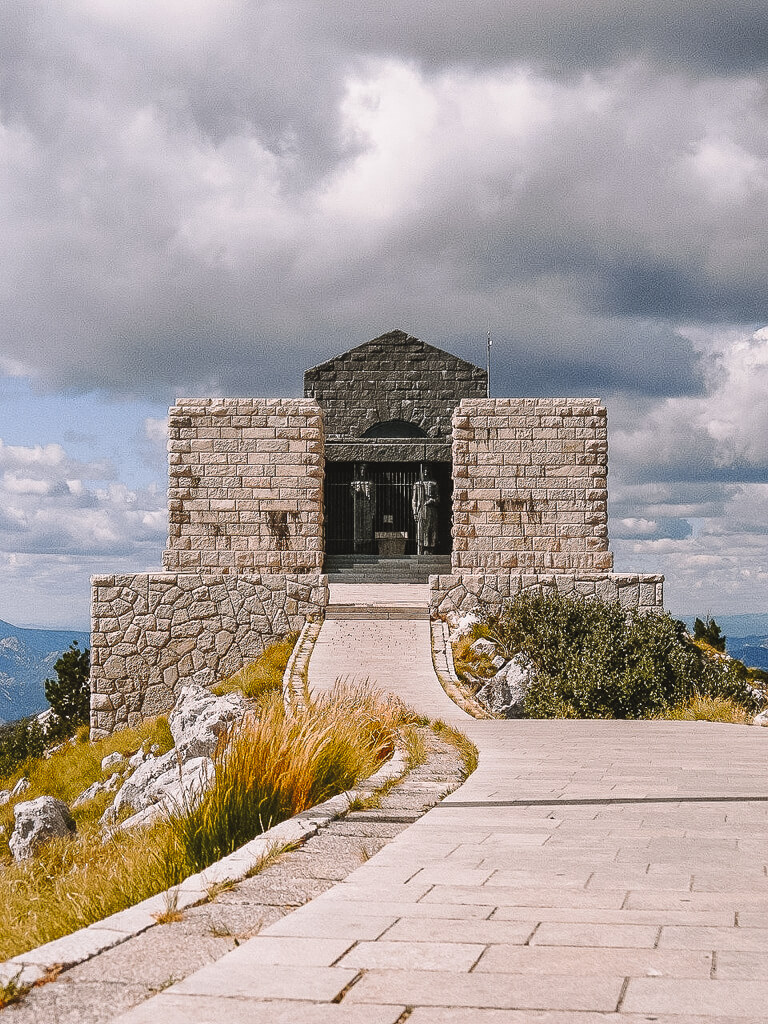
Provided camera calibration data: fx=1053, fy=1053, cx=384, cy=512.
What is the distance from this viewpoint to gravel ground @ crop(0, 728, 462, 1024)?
2934 millimetres

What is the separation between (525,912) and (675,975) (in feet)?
2.79

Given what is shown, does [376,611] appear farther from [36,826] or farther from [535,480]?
[36,826]

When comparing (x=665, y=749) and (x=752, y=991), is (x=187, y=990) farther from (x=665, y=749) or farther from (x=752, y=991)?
(x=665, y=749)

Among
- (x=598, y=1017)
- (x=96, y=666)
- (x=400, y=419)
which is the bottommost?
(x=96, y=666)

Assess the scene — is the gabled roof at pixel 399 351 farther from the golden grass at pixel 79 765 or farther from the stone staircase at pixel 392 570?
the golden grass at pixel 79 765

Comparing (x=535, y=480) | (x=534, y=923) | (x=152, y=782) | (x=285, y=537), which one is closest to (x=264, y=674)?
(x=285, y=537)

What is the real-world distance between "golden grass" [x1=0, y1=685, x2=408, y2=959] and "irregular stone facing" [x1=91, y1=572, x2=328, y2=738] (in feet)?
34.0

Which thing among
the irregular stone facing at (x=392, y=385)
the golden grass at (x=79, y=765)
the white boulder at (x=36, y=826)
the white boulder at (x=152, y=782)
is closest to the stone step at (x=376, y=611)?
the golden grass at (x=79, y=765)

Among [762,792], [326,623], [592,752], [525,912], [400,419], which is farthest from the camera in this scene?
[400,419]

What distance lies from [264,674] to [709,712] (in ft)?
21.8

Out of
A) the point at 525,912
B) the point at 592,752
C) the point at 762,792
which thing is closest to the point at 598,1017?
the point at 525,912

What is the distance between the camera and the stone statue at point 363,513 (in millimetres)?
28094

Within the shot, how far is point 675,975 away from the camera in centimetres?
306

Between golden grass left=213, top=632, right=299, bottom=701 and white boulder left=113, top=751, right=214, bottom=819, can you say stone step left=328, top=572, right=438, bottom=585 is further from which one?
white boulder left=113, top=751, right=214, bottom=819
